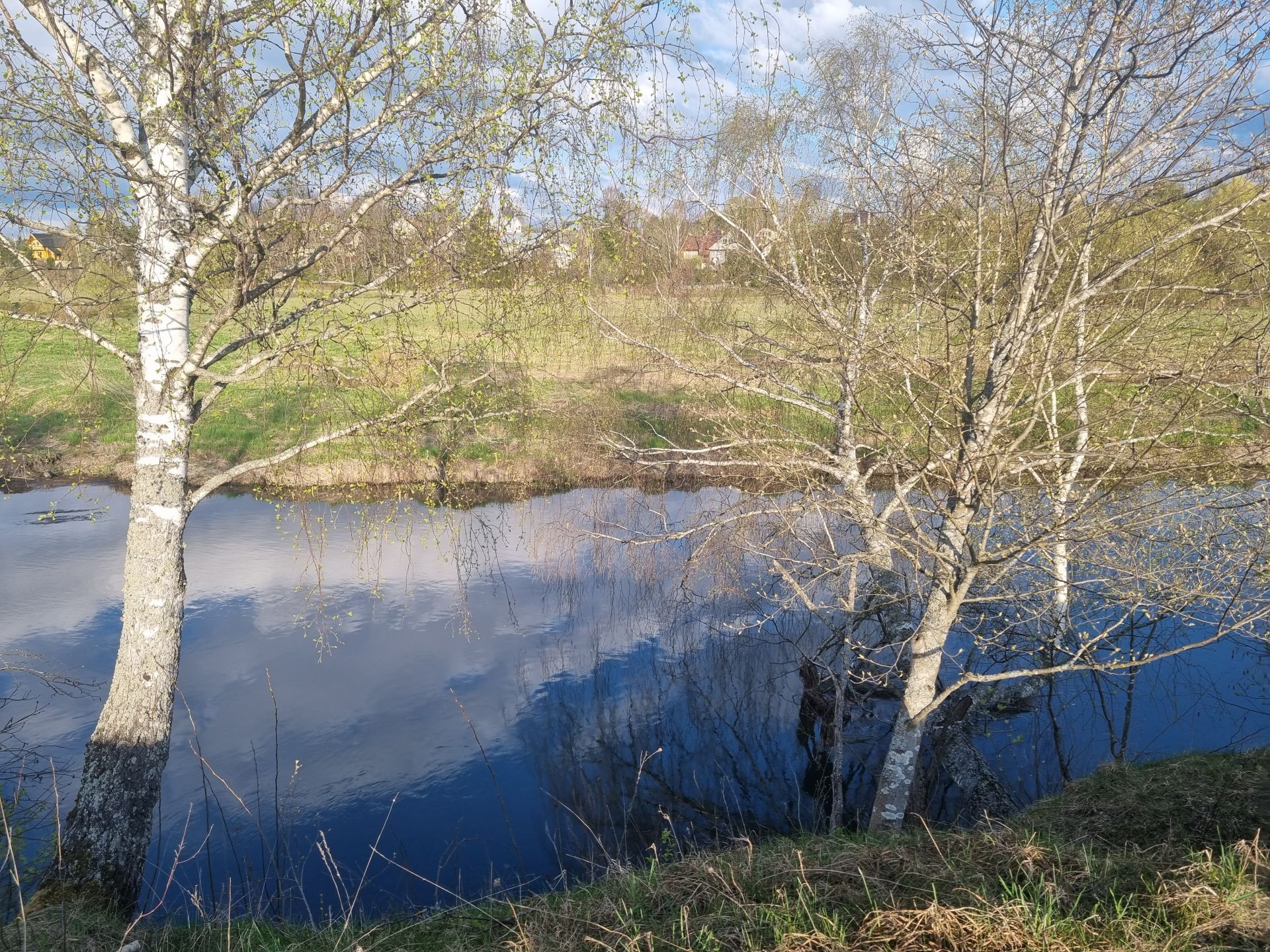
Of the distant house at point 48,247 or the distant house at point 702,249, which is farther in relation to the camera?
the distant house at point 702,249

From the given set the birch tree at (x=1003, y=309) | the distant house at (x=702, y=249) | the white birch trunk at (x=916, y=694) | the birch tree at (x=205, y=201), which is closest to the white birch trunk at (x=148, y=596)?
the birch tree at (x=205, y=201)

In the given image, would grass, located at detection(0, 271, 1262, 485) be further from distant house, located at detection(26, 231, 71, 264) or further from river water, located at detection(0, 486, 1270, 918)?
distant house, located at detection(26, 231, 71, 264)

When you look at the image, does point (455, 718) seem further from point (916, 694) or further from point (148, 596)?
point (916, 694)

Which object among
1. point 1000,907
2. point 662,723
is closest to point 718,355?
point 662,723

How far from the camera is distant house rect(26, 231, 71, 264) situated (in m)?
5.72

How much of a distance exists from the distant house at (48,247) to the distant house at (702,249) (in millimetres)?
10969

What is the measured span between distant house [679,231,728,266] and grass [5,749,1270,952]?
1217 centimetres

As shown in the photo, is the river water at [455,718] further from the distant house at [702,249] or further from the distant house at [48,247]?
the distant house at [702,249]

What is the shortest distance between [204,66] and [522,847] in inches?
265

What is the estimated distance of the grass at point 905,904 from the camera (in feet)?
10.4

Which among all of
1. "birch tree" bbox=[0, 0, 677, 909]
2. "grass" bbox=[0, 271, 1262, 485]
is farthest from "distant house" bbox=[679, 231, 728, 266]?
"birch tree" bbox=[0, 0, 677, 909]

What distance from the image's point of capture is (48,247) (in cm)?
598

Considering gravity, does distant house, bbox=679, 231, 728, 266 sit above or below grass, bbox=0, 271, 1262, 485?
above

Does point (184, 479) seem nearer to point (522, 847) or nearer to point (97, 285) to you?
point (97, 285)
